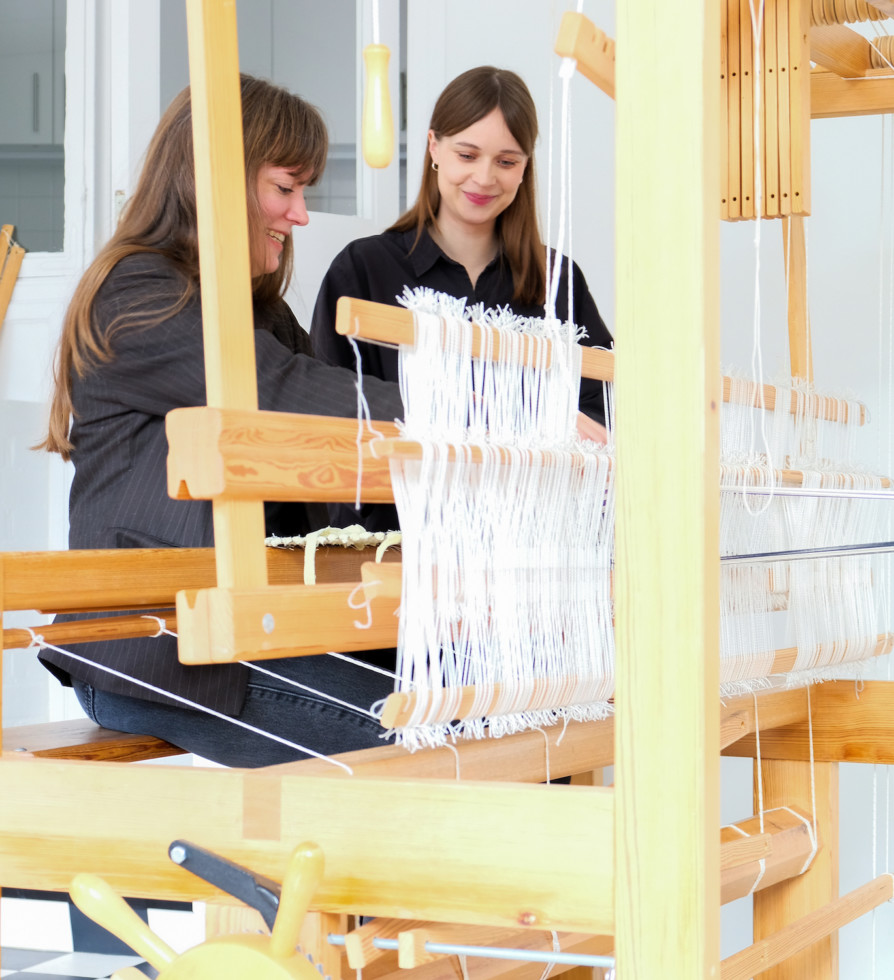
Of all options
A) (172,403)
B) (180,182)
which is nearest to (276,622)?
(172,403)

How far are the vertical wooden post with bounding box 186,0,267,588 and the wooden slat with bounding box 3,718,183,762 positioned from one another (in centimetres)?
57

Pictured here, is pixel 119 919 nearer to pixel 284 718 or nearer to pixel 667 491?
pixel 667 491

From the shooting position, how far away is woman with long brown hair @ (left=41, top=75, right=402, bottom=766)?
3.90ft

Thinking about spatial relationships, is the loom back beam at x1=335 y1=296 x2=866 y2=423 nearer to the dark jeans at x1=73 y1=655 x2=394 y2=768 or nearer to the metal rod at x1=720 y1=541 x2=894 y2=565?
the metal rod at x1=720 y1=541 x2=894 y2=565

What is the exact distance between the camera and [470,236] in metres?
2.10

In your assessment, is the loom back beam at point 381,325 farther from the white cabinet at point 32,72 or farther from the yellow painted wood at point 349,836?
the white cabinet at point 32,72

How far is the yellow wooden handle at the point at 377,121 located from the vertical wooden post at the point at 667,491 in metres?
0.17

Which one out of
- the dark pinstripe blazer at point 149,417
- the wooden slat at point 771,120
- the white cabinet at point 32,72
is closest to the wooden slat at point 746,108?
the wooden slat at point 771,120

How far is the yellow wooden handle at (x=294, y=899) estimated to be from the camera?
2.36 ft

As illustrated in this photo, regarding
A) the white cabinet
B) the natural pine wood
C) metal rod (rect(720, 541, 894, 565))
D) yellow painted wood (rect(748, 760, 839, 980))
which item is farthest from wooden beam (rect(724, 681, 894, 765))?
the white cabinet

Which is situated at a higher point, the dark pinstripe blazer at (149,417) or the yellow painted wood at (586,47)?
the yellow painted wood at (586,47)

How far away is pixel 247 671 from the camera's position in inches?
49.7

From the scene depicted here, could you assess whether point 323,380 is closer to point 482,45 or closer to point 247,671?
point 247,671

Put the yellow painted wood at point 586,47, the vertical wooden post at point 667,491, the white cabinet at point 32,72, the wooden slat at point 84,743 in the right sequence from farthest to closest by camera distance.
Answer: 1. the white cabinet at point 32,72
2. the wooden slat at point 84,743
3. the yellow painted wood at point 586,47
4. the vertical wooden post at point 667,491
